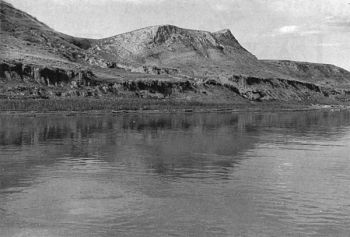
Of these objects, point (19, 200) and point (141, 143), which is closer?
point (19, 200)

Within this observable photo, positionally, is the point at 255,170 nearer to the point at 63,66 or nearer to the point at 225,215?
the point at 225,215

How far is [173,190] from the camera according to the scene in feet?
96.5

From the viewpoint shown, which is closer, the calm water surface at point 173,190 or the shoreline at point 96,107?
the calm water surface at point 173,190

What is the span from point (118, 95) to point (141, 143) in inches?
4814

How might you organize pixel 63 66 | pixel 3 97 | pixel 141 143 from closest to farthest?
1. pixel 141 143
2. pixel 3 97
3. pixel 63 66

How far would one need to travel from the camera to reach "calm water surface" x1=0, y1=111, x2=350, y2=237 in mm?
22156

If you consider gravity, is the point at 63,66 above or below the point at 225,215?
above

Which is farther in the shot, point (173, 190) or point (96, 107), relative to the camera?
point (96, 107)

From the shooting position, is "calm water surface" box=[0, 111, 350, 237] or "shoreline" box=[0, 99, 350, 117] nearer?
"calm water surface" box=[0, 111, 350, 237]

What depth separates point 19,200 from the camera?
26.6 meters

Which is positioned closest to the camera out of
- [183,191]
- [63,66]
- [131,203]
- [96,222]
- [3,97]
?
[96,222]

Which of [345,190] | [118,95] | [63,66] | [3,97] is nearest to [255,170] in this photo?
[345,190]

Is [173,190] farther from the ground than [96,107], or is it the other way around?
[96,107]

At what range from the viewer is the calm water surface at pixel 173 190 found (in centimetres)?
2216
